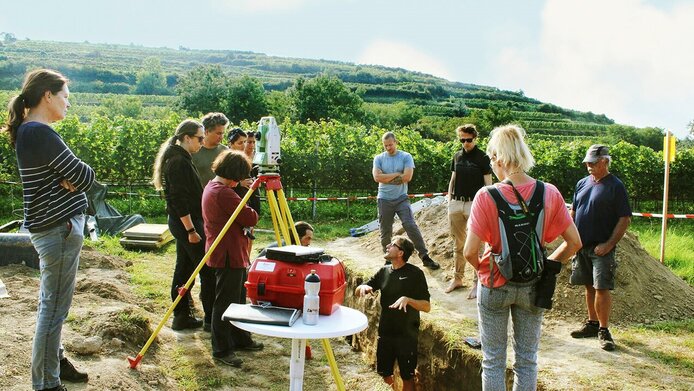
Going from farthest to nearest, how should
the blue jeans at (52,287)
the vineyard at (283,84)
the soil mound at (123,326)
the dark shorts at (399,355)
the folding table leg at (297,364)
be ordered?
the vineyard at (283,84) → the soil mound at (123,326) → the dark shorts at (399,355) → the blue jeans at (52,287) → the folding table leg at (297,364)

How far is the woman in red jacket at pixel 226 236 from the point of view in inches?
200

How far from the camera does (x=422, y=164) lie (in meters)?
16.9

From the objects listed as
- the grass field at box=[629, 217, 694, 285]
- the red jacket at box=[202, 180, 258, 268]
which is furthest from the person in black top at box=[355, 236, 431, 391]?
the grass field at box=[629, 217, 694, 285]

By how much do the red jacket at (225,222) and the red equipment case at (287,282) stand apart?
1.61 meters

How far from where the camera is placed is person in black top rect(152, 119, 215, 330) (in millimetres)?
5688

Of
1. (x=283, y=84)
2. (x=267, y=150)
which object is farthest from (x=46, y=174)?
(x=283, y=84)

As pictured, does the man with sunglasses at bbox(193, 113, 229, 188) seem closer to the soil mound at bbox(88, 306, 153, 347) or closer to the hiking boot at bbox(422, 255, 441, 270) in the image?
the soil mound at bbox(88, 306, 153, 347)

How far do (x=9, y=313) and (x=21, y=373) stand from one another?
1.48m

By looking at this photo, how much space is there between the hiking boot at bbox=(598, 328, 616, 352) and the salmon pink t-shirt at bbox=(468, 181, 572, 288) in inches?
97.7

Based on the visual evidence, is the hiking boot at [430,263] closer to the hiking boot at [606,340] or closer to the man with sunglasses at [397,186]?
the man with sunglasses at [397,186]

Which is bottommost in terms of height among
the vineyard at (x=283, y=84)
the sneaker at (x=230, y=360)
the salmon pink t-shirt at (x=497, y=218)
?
the sneaker at (x=230, y=360)

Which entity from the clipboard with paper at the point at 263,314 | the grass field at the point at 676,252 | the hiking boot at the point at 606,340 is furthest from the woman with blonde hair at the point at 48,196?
the grass field at the point at 676,252

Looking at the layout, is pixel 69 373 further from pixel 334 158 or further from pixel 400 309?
pixel 334 158

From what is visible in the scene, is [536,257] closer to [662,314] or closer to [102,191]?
[662,314]
